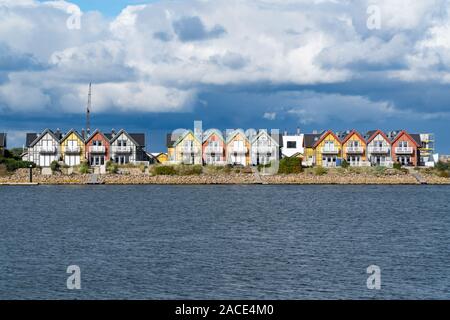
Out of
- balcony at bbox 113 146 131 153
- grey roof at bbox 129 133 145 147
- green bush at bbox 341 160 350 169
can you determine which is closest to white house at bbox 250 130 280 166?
green bush at bbox 341 160 350 169

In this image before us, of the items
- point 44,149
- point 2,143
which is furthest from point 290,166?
point 2,143

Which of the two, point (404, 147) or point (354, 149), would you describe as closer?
point (354, 149)

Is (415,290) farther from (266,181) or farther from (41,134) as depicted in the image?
(41,134)

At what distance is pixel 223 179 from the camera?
8788cm

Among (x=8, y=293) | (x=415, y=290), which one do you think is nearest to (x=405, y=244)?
(x=415, y=290)

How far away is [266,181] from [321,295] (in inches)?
2522

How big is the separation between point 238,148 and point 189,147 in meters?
5.75

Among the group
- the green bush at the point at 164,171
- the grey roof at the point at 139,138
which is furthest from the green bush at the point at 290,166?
the grey roof at the point at 139,138

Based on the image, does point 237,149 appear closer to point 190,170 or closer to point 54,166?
point 190,170

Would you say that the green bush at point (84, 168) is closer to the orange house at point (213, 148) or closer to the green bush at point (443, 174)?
the orange house at point (213, 148)

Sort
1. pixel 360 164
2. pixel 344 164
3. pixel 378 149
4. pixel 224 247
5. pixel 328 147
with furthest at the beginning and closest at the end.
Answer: pixel 328 147 < pixel 378 149 < pixel 360 164 < pixel 344 164 < pixel 224 247

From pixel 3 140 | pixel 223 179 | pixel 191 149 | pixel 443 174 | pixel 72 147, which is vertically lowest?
pixel 223 179

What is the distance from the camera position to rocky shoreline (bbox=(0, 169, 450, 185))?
286 feet
